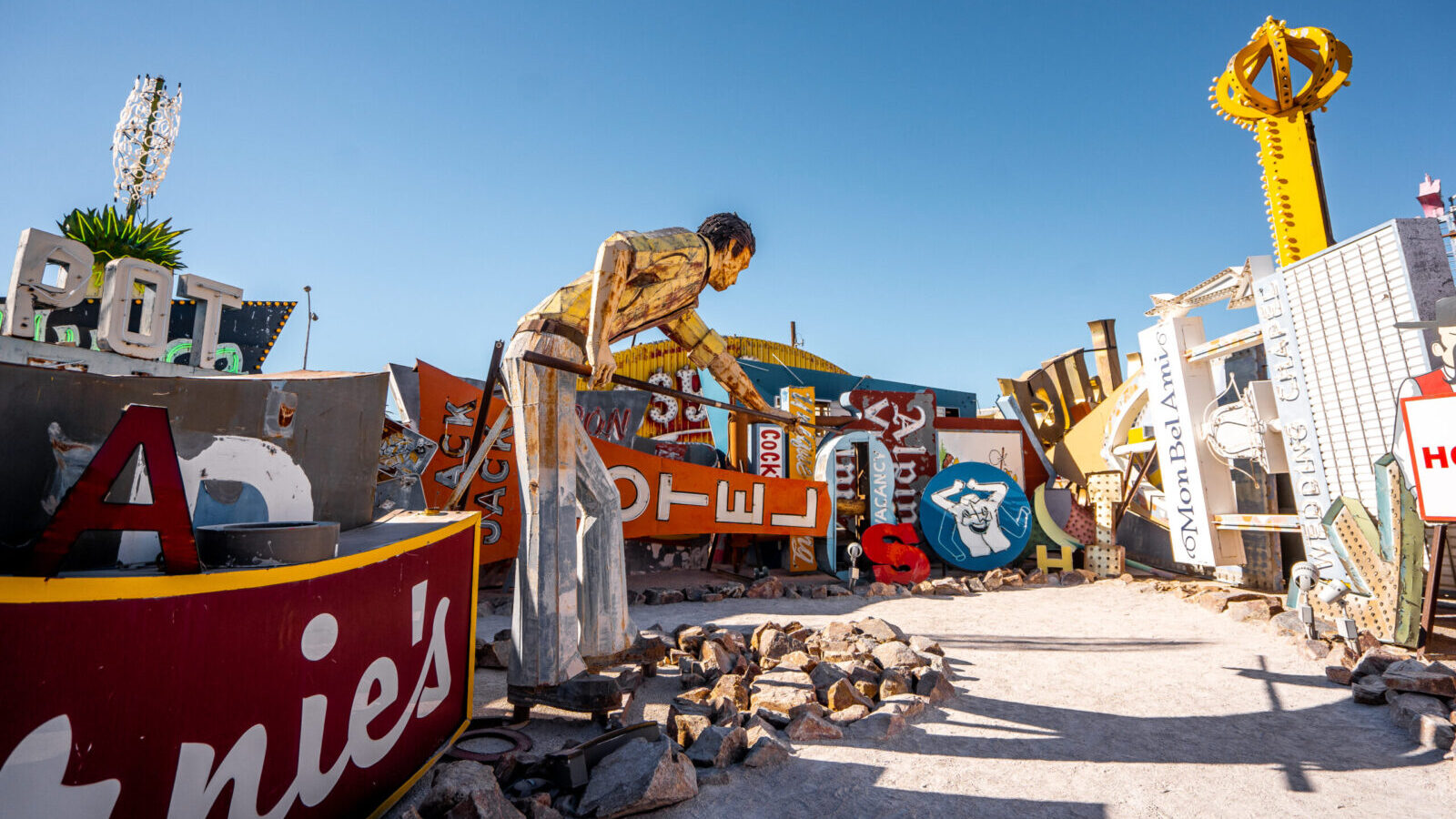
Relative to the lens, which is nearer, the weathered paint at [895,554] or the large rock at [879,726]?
the large rock at [879,726]

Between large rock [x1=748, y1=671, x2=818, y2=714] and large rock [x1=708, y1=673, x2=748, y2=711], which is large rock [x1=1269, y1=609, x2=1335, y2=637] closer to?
large rock [x1=748, y1=671, x2=818, y2=714]

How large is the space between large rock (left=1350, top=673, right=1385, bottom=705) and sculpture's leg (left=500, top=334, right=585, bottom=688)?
159 inches

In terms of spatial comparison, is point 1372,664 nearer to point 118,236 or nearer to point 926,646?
point 926,646

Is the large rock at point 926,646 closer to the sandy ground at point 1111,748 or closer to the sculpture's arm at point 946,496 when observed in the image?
the sandy ground at point 1111,748

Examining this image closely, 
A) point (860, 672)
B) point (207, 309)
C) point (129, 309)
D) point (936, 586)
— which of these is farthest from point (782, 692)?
point (207, 309)

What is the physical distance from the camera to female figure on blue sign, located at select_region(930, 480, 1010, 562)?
962 centimetres

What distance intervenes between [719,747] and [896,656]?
175 cm

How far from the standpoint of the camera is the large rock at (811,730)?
3.06m

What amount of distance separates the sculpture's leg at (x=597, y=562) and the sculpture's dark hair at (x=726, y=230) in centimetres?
132

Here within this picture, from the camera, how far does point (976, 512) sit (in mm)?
9766

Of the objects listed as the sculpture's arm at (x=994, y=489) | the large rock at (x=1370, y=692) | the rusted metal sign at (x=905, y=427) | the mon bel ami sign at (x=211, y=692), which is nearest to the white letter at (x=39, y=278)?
the mon bel ami sign at (x=211, y=692)

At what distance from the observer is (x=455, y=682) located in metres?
2.79

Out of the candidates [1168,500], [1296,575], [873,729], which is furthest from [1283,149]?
[873,729]

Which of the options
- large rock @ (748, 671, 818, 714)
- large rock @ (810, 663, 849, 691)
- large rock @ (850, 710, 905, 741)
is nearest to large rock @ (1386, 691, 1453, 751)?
large rock @ (850, 710, 905, 741)
